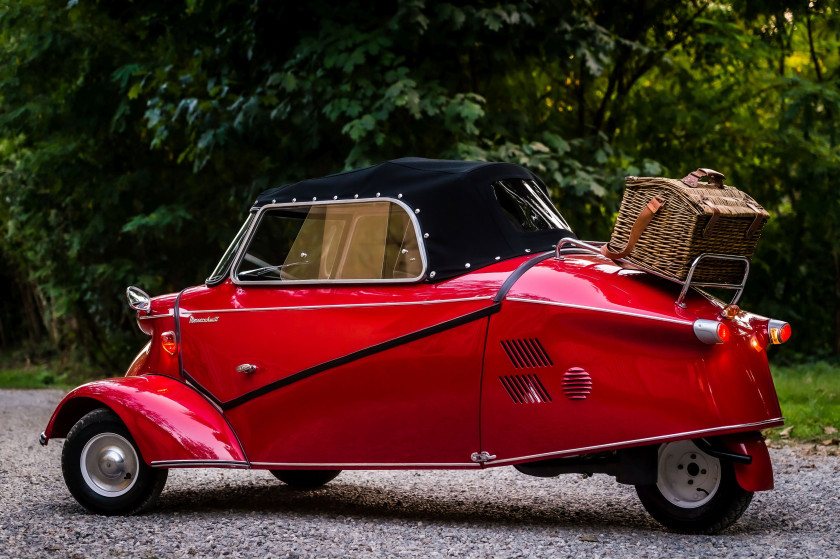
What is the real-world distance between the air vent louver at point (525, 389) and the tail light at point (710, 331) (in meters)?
0.80

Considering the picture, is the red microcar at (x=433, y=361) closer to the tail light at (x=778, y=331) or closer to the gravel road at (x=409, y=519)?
the tail light at (x=778, y=331)

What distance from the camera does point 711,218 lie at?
4676 mm

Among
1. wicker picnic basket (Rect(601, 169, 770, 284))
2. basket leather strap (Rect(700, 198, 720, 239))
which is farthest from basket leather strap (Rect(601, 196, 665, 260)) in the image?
basket leather strap (Rect(700, 198, 720, 239))

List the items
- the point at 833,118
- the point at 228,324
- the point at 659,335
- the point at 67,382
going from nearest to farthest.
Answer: the point at 659,335
the point at 228,324
the point at 833,118
the point at 67,382

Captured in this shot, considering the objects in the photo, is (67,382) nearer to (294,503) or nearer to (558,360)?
(294,503)

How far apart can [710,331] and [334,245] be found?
7.29ft

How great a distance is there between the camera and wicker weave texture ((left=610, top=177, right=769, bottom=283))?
15.5 ft

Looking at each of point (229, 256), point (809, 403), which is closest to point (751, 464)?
point (229, 256)

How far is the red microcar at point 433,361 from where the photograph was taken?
15.8ft

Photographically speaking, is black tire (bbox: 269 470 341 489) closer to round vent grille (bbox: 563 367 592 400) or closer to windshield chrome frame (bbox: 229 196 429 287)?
windshield chrome frame (bbox: 229 196 429 287)

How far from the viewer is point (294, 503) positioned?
20.6 feet

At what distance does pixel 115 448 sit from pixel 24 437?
190 inches

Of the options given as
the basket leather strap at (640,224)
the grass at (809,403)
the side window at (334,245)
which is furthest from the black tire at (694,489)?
the grass at (809,403)

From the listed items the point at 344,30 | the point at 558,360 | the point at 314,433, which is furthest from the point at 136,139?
the point at 558,360
